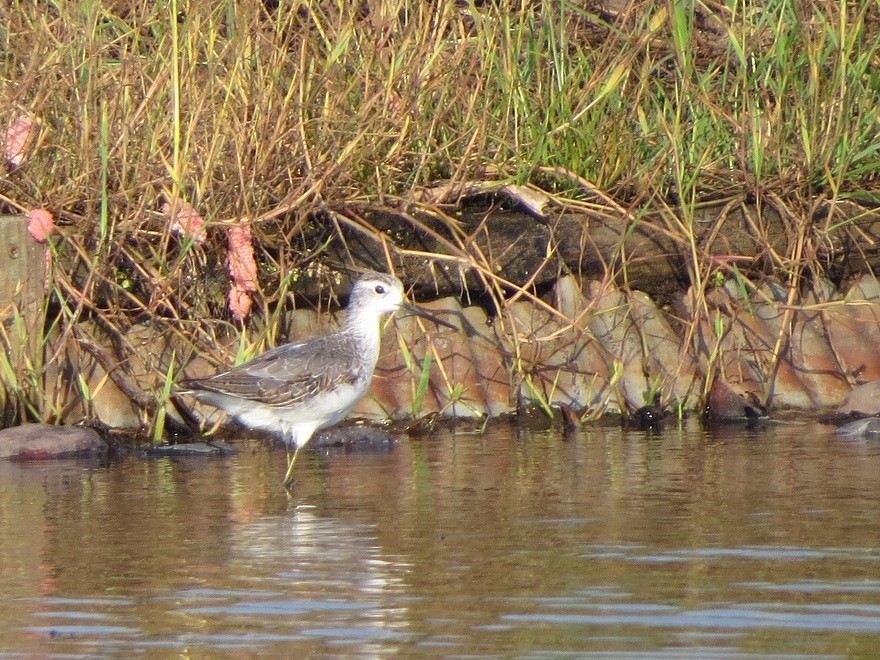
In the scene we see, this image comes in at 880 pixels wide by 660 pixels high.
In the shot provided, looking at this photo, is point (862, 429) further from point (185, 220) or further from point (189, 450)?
point (185, 220)

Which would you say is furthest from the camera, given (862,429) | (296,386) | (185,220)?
(185,220)

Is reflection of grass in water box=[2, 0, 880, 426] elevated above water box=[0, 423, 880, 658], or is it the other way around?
reflection of grass in water box=[2, 0, 880, 426]

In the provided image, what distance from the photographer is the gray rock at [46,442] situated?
267 inches

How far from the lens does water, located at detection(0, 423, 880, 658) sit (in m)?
3.88

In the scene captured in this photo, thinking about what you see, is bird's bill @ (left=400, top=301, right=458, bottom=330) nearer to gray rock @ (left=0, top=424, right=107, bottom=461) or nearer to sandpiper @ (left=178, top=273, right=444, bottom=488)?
sandpiper @ (left=178, top=273, right=444, bottom=488)

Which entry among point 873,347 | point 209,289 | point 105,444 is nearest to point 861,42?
point 873,347

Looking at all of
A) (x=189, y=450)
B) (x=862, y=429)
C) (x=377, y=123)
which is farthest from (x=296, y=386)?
(x=862, y=429)

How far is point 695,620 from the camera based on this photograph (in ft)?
13.0

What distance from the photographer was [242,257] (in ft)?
24.8

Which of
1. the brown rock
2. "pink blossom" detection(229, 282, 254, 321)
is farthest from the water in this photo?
"pink blossom" detection(229, 282, 254, 321)

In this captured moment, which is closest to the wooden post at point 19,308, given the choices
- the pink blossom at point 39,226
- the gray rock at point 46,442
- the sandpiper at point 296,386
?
the pink blossom at point 39,226

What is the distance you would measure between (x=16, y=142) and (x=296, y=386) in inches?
76.4

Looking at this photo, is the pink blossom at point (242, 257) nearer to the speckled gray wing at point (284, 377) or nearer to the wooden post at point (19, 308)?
the speckled gray wing at point (284, 377)

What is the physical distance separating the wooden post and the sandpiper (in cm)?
82
